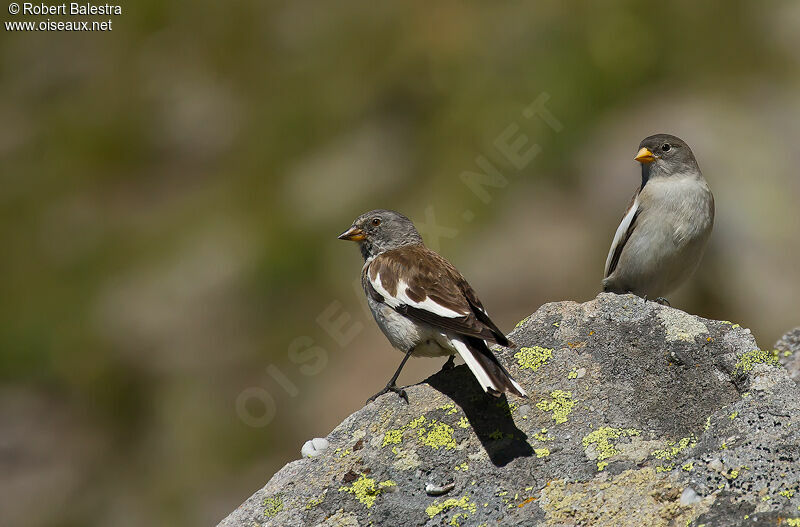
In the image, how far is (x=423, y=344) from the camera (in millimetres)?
5637

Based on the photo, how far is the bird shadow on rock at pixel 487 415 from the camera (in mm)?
4242

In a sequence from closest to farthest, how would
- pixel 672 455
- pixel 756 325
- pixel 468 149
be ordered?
1. pixel 672 455
2. pixel 756 325
3. pixel 468 149

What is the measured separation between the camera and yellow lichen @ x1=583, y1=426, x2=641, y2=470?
4070mm

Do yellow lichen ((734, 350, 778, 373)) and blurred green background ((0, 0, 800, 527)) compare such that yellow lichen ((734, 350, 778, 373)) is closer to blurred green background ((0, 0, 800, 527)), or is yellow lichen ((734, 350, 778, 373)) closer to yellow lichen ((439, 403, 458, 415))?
yellow lichen ((439, 403, 458, 415))

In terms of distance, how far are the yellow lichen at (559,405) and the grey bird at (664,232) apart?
2.60 metres

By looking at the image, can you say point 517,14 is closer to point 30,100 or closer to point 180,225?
point 180,225

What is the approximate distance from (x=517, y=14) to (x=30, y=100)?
8.43 meters

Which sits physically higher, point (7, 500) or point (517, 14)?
point (517, 14)

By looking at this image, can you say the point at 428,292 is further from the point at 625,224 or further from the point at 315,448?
the point at 625,224

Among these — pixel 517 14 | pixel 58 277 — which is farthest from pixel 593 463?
pixel 58 277

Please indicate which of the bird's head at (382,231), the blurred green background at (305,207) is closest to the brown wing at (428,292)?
the bird's head at (382,231)

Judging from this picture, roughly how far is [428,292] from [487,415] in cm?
113

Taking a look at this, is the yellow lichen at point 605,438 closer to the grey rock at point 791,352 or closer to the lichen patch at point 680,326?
the lichen patch at point 680,326

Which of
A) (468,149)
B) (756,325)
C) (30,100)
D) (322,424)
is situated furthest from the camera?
(30,100)
